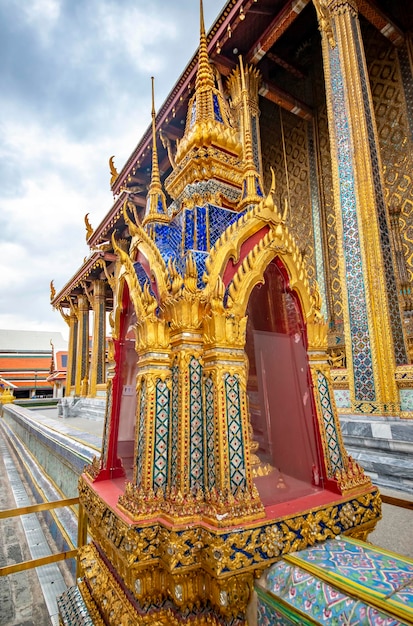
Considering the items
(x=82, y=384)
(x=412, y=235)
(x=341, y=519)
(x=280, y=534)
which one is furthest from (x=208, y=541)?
(x=82, y=384)

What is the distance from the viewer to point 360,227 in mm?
3834

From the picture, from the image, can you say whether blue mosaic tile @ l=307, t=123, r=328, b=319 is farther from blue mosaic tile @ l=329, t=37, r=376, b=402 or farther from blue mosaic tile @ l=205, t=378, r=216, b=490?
blue mosaic tile @ l=205, t=378, r=216, b=490

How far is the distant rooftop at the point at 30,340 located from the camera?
131 feet

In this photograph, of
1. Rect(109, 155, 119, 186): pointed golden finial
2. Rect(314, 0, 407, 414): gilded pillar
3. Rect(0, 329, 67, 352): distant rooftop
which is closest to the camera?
Rect(314, 0, 407, 414): gilded pillar

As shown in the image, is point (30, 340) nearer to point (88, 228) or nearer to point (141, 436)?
point (88, 228)

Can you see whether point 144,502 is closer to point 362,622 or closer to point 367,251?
point 362,622

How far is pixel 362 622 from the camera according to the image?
2.61ft

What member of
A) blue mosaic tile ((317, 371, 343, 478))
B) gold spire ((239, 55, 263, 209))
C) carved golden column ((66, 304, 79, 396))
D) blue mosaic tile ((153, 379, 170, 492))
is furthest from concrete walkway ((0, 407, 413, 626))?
carved golden column ((66, 304, 79, 396))

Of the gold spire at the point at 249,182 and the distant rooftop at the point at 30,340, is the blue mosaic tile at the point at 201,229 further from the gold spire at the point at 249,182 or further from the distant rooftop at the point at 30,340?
the distant rooftop at the point at 30,340

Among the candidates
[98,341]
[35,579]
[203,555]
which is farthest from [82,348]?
[203,555]

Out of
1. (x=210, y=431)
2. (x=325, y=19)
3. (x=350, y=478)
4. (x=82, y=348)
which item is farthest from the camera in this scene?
(x=82, y=348)

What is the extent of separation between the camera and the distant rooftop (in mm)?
40031

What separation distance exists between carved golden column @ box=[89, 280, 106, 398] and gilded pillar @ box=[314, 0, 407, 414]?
907 centimetres

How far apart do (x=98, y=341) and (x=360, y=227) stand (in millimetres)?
9836
